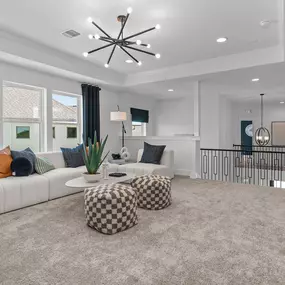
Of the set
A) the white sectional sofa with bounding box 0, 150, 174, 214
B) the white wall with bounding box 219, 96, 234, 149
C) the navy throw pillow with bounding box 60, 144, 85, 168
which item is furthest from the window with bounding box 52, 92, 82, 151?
the white wall with bounding box 219, 96, 234, 149

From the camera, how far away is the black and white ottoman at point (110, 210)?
259 cm

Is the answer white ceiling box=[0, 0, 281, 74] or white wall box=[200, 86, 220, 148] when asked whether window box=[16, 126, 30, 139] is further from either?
white wall box=[200, 86, 220, 148]

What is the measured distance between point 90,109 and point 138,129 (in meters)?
2.73

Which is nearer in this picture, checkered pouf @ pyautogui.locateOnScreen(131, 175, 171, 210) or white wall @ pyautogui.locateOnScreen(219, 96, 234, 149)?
checkered pouf @ pyautogui.locateOnScreen(131, 175, 171, 210)

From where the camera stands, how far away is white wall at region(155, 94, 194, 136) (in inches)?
347

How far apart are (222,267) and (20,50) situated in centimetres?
433

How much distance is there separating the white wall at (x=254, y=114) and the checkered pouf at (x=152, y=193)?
7.56 meters

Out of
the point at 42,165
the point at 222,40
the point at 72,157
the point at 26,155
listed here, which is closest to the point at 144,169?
the point at 72,157

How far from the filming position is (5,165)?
12.1 feet

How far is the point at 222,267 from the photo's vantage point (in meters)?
1.91

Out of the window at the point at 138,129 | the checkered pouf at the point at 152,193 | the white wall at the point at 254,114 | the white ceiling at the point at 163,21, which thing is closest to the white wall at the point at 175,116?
the window at the point at 138,129

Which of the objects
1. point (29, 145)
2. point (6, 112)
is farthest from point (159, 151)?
point (6, 112)

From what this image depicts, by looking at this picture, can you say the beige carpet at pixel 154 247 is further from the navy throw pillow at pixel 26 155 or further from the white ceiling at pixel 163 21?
the white ceiling at pixel 163 21

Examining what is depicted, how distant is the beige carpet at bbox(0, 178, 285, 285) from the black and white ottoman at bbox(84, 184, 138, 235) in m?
0.09
